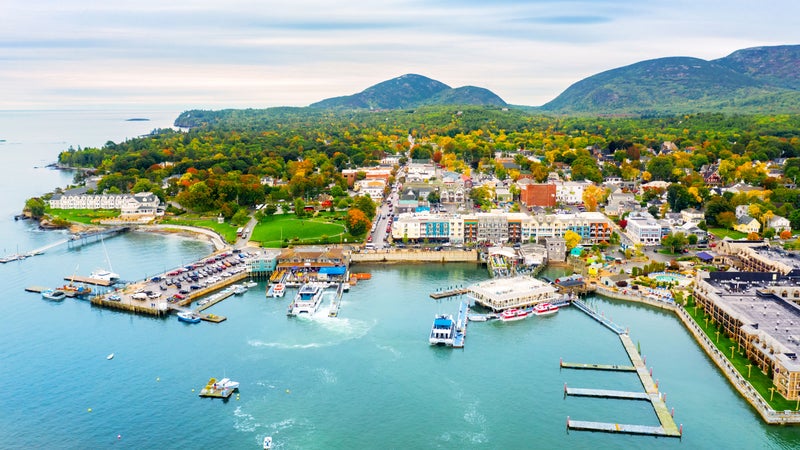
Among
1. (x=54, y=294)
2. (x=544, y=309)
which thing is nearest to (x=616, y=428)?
(x=544, y=309)

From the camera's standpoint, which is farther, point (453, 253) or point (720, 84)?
point (720, 84)

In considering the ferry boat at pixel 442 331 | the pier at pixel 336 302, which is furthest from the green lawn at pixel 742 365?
the pier at pixel 336 302

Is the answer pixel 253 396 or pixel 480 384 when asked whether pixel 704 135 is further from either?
pixel 253 396

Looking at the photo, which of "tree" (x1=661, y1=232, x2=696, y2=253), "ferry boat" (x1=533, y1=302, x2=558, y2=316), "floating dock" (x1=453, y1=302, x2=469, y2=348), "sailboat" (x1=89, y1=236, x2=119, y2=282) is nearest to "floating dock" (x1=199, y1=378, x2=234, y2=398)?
"floating dock" (x1=453, y1=302, x2=469, y2=348)

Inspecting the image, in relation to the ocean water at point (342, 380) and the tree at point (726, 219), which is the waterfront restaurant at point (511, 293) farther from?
the tree at point (726, 219)

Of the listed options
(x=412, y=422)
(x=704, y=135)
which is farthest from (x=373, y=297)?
(x=704, y=135)
